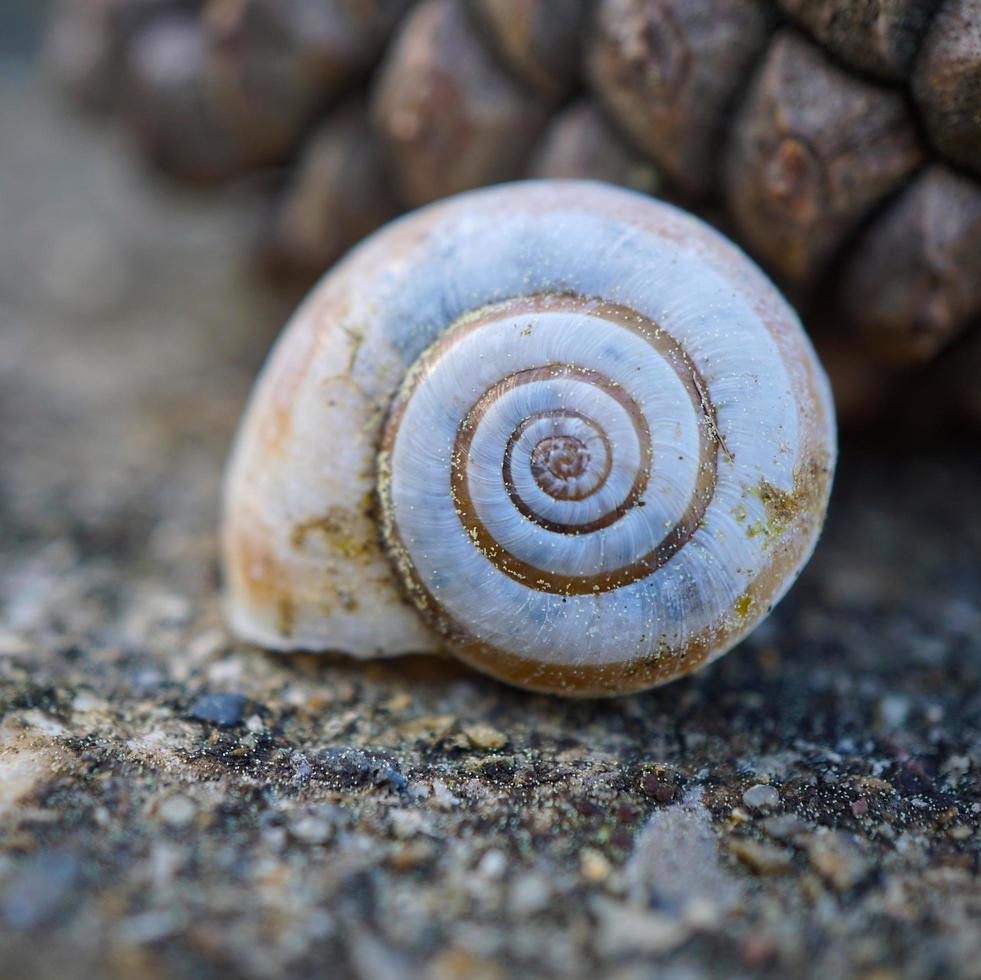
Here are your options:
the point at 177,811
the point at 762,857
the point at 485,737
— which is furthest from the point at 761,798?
the point at 177,811

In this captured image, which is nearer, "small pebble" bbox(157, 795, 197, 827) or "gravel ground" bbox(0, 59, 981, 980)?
"gravel ground" bbox(0, 59, 981, 980)

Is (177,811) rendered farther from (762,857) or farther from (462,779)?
(762,857)

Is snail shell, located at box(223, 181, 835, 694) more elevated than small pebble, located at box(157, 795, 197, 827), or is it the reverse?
snail shell, located at box(223, 181, 835, 694)

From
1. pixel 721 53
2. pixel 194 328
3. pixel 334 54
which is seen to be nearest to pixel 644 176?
pixel 721 53

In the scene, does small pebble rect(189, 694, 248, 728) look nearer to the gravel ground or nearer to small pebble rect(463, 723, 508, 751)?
the gravel ground

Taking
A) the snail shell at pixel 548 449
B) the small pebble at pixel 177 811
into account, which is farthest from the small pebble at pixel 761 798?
the small pebble at pixel 177 811

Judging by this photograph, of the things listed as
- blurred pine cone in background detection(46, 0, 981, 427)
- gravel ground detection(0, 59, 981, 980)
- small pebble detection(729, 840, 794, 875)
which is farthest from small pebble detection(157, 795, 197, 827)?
blurred pine cone in background detection(46, 0, 981, 427)

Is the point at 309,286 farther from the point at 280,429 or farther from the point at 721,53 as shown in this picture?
the point at 721,53
